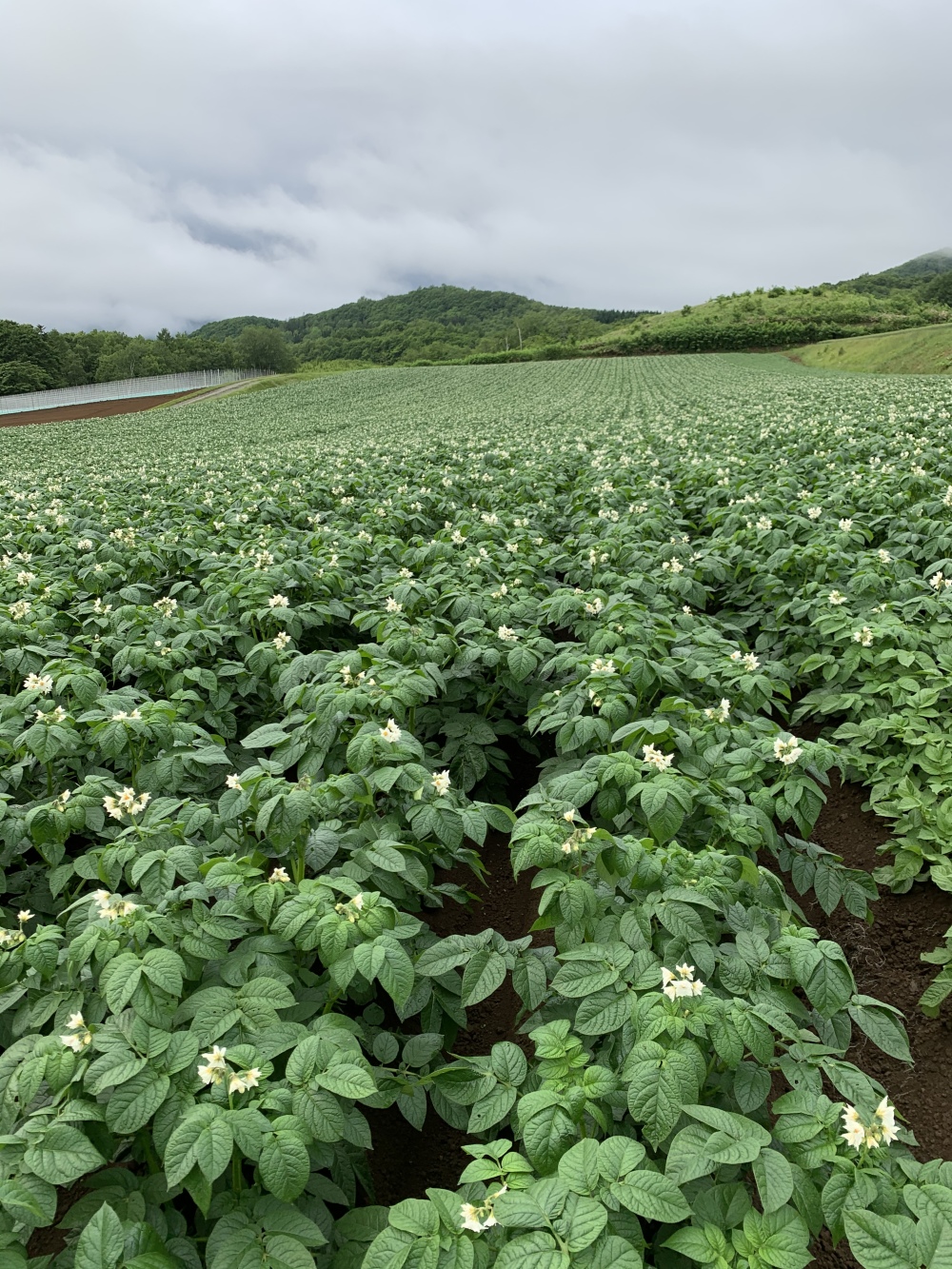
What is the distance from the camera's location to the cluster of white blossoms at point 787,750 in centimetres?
284

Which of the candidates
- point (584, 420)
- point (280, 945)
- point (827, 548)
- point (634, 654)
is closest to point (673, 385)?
point (584, 420)

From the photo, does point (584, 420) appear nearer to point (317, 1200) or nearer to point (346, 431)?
point (346, 431)

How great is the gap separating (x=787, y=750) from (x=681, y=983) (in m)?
1.36

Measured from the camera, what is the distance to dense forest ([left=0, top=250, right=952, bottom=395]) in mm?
69812

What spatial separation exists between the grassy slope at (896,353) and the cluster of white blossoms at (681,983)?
47.3 meters

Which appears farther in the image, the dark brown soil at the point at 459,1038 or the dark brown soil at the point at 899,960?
the dark brown soil at the point at 899,960

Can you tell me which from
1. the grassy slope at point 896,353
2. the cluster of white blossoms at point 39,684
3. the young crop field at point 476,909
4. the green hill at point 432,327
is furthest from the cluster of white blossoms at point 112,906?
the green hill at point 432,327

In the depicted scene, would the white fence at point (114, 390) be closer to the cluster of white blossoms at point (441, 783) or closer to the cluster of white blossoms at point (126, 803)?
the cluster of white blossoms at point (126, 803)

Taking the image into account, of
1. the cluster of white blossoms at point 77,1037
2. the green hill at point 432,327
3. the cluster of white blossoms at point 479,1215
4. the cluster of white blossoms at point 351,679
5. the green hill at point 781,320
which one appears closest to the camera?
the cluster of white blossoms at point 479,1215

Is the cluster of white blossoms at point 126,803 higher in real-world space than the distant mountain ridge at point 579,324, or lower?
lower

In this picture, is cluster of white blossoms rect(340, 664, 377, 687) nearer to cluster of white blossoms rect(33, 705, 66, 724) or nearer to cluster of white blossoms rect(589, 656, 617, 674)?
cluster of white blossoms rect(589, 656, 617, 674)

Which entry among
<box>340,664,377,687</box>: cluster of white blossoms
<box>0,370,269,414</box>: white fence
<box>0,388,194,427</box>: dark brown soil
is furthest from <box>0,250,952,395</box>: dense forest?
<box>340,664,377,687</box>: cluster of white blossoms

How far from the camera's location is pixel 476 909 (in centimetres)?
A: 377

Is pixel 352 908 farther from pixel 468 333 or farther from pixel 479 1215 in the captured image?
pixel 468 333
